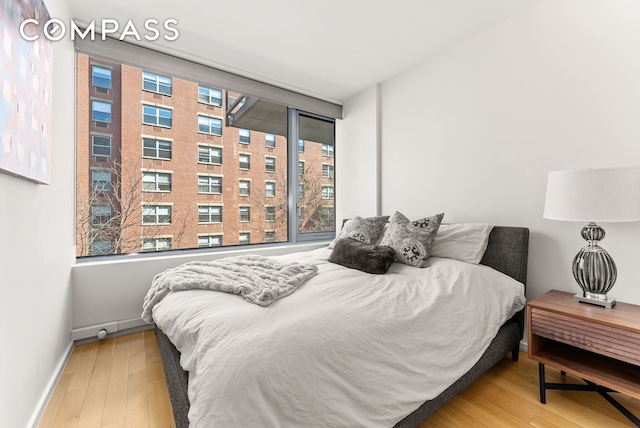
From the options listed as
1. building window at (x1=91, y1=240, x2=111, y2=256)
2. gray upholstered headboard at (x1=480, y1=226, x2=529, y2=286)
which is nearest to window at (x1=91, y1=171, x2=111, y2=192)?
building window at (x1=91, y1=240, x2=111, y2=256)

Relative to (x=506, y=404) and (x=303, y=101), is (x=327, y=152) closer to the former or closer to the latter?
(x=303, y=101)

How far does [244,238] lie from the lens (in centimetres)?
333

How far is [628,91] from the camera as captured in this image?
172 cm

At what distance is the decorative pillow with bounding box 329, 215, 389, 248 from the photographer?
2.48m

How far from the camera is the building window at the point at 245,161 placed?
3287mm

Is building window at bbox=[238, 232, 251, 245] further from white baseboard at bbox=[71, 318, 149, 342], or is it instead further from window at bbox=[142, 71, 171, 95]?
window at bbox=[142, 71, 171, 95]

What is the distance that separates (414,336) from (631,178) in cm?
138

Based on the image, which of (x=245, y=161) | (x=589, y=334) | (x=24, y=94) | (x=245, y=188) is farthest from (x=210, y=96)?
(x=589, y=334)

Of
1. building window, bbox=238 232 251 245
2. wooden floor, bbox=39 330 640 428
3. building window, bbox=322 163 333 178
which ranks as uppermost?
building window, bbox=322 163 333 178

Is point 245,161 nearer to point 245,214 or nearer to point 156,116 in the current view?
point 245,214

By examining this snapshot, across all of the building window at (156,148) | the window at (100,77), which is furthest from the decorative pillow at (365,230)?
the window at (100,77)

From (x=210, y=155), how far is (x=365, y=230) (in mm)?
1864

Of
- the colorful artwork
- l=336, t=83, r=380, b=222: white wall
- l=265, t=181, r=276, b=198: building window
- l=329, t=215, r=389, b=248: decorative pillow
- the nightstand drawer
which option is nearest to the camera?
the colorful artwork

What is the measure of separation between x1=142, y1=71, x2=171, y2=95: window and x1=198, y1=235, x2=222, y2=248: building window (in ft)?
4.99
